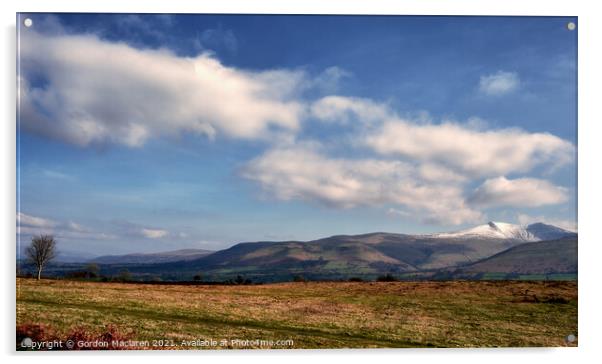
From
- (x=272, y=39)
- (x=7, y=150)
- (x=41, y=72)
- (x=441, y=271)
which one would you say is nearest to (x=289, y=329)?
(x=441, y=271)

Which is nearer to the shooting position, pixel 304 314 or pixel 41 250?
pixel 41 250

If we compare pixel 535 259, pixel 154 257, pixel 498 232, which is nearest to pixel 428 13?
pixel 498 232

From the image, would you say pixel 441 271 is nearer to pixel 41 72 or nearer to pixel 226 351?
pixel 226 351

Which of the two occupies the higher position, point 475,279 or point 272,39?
point 272,39

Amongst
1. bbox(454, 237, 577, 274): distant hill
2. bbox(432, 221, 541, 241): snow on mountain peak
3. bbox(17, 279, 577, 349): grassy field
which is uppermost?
bbox(432, 221, 541, 241): snow on mountain peak

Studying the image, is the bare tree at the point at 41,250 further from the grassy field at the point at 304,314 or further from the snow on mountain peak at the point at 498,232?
the snow on mountain peak at the point at 498,232

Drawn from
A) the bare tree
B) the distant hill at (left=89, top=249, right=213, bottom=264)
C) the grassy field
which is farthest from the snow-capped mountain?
the bare tree

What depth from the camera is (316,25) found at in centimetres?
1409

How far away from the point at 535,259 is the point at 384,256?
6640mm

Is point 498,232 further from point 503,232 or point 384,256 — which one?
point 384,256

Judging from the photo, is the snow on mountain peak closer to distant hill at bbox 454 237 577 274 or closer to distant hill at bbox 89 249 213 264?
distant hill at bbox 454 237 577 274

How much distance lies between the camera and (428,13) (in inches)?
552

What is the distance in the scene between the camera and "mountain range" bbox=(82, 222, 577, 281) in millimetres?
15852
